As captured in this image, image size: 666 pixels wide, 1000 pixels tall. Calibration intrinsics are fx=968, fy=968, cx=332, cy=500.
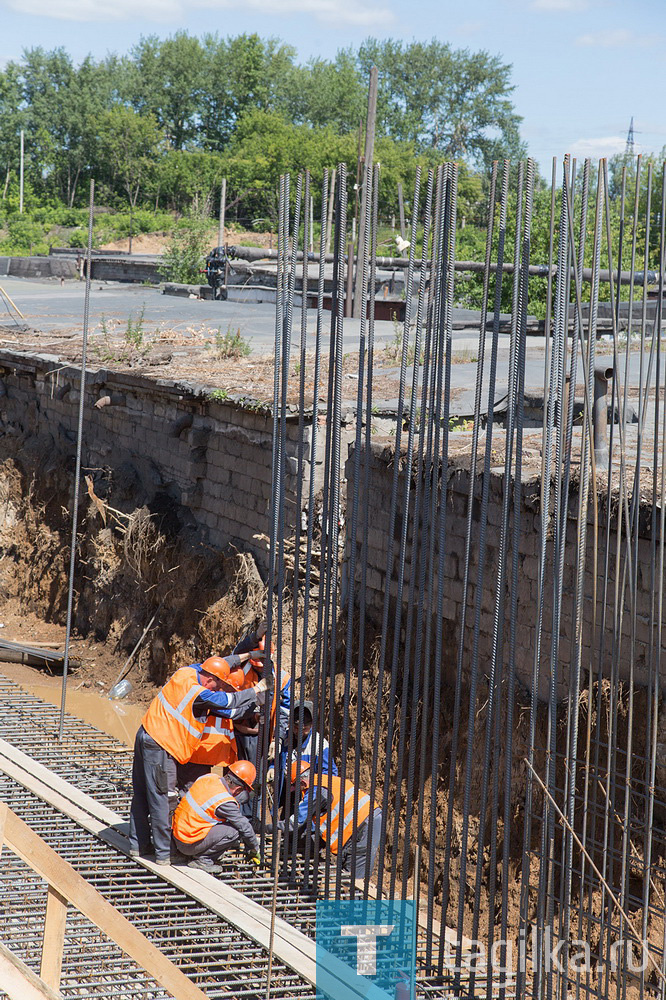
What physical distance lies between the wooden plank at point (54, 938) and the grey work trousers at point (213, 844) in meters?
2.35

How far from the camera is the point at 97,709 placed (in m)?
9.06

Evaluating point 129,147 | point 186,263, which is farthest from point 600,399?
point 129,147

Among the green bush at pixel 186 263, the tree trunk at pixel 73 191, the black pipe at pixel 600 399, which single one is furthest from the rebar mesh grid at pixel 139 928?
the tree trunk at pixel 73 191

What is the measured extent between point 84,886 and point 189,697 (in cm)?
248

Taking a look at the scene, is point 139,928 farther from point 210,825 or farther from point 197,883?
point 210,825

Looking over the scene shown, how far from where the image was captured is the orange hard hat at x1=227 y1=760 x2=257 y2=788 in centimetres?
540

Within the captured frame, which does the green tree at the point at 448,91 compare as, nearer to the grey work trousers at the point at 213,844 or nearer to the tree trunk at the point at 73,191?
the tree trunk at the point at 73,191

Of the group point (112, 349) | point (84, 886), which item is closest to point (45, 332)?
point (112, 349)

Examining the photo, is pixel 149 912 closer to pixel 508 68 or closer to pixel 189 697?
pixel 189 697

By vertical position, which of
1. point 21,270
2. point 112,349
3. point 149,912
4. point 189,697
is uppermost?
point 21,270

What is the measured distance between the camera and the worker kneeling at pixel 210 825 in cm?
493

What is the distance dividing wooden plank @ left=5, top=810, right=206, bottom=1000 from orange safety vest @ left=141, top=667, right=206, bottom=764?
2.16 metres

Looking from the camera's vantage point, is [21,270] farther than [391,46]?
No

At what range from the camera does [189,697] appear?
494 cm
